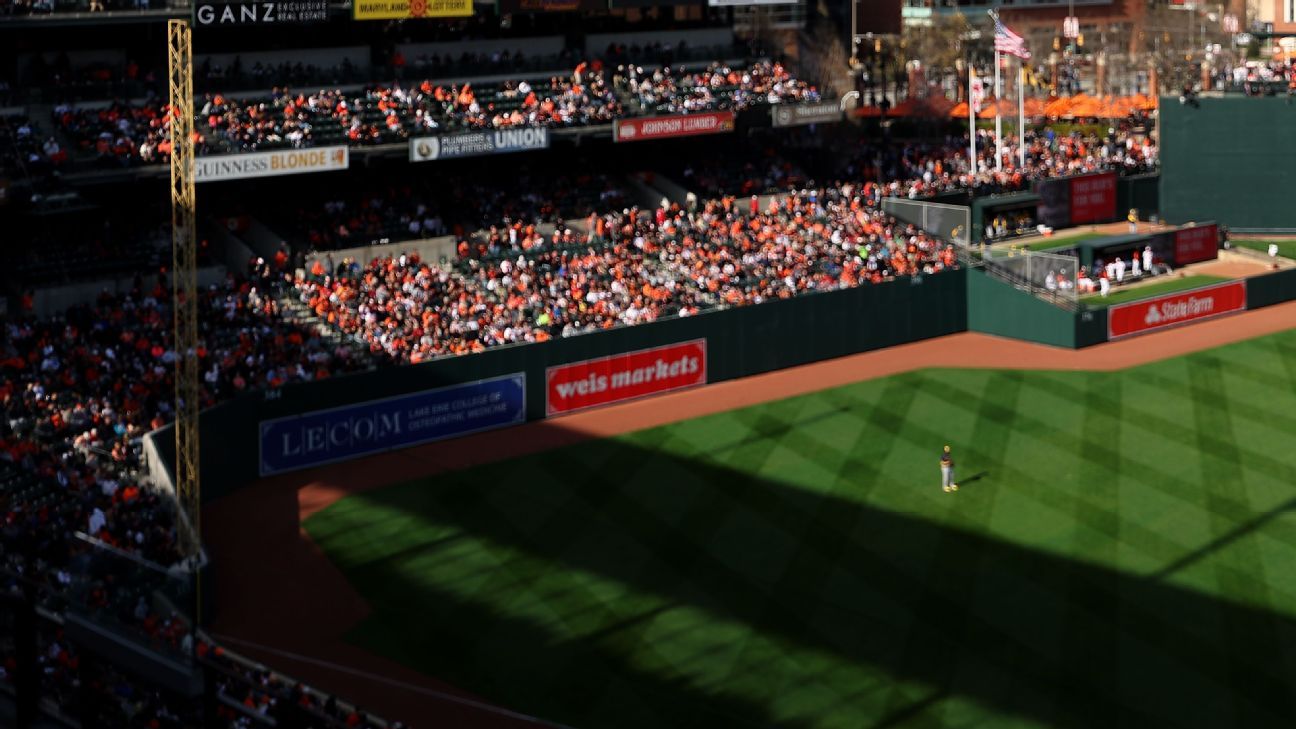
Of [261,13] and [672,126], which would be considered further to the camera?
[672,126]

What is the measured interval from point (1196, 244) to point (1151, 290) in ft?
16.9

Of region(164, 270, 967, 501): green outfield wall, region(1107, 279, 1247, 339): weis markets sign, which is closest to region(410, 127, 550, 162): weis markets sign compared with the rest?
region(164, 270, 967, 501): green outfield wall

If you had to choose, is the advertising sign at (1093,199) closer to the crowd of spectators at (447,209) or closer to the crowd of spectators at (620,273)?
the crowd of spectators at (620,273)

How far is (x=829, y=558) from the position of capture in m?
31.4

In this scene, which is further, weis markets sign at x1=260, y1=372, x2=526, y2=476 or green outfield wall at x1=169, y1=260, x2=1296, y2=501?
weis markets sign at x1=260, y1=372, x2=526, y2=476

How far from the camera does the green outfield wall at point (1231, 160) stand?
59.4 m

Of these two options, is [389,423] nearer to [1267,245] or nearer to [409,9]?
[409,9]

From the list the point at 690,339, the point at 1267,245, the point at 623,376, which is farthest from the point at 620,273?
the point at 1267,245

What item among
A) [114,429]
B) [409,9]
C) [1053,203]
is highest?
[409,9]

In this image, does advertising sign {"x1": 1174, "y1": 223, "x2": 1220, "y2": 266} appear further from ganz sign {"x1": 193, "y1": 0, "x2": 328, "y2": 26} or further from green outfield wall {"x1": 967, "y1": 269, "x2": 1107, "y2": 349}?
ganz sign {"x1": 193, "y1": 0, "x2": 328, "y2": 26}

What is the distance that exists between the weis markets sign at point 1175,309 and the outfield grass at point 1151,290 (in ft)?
1.78

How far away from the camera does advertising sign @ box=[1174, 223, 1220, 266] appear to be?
5619 centimetres

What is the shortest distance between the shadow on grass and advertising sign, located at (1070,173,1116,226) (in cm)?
2858

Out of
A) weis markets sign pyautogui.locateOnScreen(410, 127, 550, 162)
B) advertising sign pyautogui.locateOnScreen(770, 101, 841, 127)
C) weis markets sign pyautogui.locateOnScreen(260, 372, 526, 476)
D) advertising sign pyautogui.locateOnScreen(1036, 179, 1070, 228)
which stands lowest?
weis markets sign pyautogui.locateOnScreen(260, 372, 526, 476)
